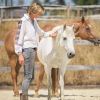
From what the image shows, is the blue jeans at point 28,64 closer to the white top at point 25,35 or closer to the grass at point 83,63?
the white top at point 25,35

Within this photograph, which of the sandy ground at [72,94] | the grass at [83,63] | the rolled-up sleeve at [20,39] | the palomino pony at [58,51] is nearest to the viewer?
the rolled-up sleeve at [20,39]

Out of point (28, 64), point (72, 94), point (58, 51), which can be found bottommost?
point (72, 94)

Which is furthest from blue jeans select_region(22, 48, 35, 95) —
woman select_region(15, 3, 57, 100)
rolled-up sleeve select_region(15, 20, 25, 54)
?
rolled-up sleeve select_region(15, 20, 25, 54)

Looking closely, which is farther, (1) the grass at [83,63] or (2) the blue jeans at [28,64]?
(1) the grass at [83,63]

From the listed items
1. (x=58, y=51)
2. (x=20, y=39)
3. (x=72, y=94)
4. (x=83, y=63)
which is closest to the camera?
(x=20, y=39)

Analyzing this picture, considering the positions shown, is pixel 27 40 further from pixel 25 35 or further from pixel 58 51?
pixel 58 51

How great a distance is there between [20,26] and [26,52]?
0.38 meters

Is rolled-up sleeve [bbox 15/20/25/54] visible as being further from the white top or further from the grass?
the grass

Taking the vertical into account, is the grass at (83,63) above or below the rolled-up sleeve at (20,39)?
below

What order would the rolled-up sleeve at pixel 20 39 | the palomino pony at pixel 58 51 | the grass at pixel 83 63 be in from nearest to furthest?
the rolled-up sleeve at pixel 20 39
the palomino pony at pixel 58 51
the grass at pixel 83 63

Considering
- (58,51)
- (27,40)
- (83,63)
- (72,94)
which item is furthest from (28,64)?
(83,63)

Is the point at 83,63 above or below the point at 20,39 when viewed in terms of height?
below

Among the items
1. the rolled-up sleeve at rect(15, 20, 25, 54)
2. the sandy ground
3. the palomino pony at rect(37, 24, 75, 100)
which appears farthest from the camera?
the sandy ground

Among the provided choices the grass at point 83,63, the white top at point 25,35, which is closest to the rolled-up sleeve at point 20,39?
the white top at point 25,35
